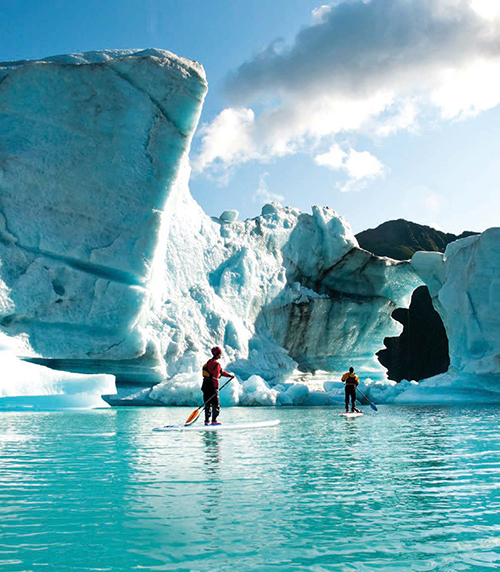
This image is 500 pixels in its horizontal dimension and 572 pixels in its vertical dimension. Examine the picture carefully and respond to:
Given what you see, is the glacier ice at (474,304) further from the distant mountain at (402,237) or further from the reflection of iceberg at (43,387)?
the distant mountain at (402,237)

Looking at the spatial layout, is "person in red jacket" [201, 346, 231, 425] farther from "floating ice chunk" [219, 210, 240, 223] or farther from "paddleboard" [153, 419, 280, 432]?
"floating ice chunk" [219, 210, 240, 223]

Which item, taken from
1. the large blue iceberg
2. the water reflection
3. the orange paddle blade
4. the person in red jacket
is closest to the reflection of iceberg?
the large blue iceberg

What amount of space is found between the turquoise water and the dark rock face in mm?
48944

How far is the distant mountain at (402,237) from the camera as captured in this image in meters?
65.7

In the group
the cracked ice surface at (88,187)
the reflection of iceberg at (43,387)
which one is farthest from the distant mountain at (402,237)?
the reflection of iceberg at (43,387)

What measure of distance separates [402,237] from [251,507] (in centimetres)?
6722

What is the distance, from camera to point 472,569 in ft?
6.56

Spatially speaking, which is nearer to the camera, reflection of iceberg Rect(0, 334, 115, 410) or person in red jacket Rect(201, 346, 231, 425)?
person in red jacket Rect(201, 346, 231, 425)

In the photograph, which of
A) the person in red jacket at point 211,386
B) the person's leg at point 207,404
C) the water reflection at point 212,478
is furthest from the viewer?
the person in red jacket at point 211,386

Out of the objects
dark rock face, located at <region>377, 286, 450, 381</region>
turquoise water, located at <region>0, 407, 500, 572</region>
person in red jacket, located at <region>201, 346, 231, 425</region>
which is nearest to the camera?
turquoise water, located at <region>0, 407, 500, 572</region>

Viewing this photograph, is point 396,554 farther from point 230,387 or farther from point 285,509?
point 230,387

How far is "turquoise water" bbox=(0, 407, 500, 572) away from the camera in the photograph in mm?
2145

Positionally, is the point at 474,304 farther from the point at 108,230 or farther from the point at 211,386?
the point at 211,386

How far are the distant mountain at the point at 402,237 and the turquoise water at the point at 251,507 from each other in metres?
61.1
